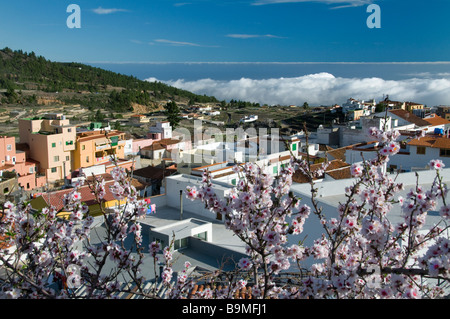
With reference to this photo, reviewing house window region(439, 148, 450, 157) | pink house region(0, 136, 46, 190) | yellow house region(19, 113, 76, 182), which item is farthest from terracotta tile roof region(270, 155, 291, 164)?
yellow house region(19, 113, 76, 182)

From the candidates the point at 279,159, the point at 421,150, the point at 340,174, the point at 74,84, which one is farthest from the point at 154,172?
the point at 74,84

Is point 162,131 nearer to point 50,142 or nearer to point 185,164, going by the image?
point 50,142

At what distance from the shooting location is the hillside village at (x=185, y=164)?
9.06m

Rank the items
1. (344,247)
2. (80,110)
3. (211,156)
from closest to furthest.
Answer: (344,247) → (211,156) → (80,110)

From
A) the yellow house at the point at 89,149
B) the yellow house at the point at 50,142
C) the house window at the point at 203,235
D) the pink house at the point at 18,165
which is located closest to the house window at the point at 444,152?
the house window at the point at 203,235

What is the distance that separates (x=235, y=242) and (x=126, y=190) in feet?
21.5

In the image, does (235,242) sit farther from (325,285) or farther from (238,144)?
(238,144)

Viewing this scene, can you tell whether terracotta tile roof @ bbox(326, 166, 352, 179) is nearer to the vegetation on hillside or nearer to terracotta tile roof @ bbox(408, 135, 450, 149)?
terracotta tile roof @ bbox(408, 135, 450, 149)

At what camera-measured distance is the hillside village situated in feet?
29.7

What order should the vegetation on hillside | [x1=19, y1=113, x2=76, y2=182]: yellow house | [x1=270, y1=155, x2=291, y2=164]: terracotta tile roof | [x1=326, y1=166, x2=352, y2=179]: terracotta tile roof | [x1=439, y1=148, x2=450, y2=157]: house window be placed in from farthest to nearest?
1. the vegetation on hillside
2. [x1=19, y1=113, x2=76, y2=182]: yellow house
3. [x1=270, y1=155, x2=291, y2=164]: terracotta tile roof
4. [x1=439, y1=148, x2=450, y2=157]: house window
5. [x1=326, y1=166, x2=352, y2=179]: terracotta tile roof

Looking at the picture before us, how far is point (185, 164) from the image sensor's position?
1827 centimetres
